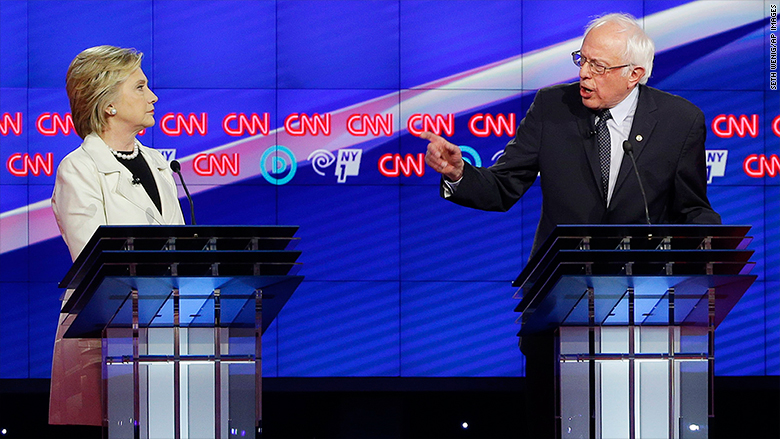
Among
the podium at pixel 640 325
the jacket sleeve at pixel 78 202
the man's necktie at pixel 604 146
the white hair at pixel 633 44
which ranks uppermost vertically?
the white hair at pixel 633 44

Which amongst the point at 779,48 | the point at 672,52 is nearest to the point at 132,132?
the point at 672,52

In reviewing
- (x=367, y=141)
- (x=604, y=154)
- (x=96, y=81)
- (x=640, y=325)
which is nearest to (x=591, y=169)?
(x=604, y=154)

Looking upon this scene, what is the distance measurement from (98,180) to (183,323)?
2.37ft

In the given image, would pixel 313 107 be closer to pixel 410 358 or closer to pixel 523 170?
pixel 410 358

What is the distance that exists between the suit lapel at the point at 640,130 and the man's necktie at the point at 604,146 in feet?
0.13

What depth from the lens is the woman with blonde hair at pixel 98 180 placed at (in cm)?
271

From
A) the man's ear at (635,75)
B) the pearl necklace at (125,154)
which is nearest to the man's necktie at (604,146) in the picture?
the man's ear at (635,75)

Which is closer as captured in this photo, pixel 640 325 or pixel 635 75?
pixel 640 325

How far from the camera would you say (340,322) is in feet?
19.6

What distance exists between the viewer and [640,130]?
2.79 meters

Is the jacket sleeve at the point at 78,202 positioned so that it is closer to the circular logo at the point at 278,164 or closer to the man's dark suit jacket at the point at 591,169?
the man's dark suit jacket at the point at 591,169

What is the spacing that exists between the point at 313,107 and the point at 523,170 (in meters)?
3.18

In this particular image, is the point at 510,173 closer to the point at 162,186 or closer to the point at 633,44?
the point at 633,44

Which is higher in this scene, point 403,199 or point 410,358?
point 403,199
